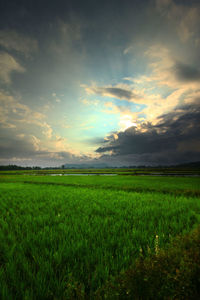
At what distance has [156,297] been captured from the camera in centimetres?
150

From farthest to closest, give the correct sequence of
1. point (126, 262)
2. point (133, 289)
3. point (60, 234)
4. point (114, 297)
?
point (60, 234)
point (126, 262)
point (133, 289)
point (114, 297)

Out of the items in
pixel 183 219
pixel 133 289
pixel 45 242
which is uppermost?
pixel 133 289

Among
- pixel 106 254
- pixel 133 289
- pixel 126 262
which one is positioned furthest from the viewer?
pixel 106 254

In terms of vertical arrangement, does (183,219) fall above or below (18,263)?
below

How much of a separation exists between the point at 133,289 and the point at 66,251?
1436mm

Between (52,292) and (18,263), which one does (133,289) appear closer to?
(52,292)

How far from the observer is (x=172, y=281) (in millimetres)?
1562

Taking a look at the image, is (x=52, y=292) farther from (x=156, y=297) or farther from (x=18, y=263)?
(x=156, y=297)

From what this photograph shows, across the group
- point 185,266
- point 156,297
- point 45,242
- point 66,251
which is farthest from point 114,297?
point 45,242

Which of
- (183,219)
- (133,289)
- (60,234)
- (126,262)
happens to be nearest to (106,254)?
(126,262)

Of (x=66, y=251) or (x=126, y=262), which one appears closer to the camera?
(x=126, y=262)

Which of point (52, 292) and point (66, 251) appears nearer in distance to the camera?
point (52, 292)

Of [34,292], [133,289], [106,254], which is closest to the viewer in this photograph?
[133,289]

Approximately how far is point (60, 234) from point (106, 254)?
1.39 m
